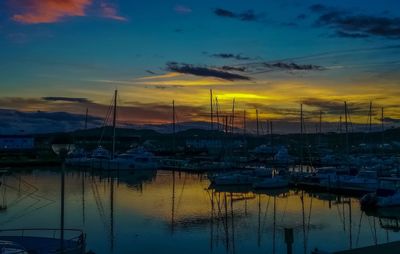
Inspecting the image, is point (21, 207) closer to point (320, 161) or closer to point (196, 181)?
point (196, 181)

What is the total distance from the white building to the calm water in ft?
181

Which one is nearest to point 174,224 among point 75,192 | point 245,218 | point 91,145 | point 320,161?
point 245,218

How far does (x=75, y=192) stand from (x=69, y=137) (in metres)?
39.9

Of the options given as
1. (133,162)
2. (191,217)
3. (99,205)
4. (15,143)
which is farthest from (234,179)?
(15,143)

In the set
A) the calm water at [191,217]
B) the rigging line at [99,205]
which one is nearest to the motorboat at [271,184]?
the calm water at [191,217]

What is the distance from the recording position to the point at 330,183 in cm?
5153

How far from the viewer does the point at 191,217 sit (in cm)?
3700

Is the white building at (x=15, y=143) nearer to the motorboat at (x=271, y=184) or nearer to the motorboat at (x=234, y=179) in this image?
the motorboat at (x=234, y=179)

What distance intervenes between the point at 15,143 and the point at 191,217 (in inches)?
3374

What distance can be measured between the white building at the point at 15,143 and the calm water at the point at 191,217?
55291mm

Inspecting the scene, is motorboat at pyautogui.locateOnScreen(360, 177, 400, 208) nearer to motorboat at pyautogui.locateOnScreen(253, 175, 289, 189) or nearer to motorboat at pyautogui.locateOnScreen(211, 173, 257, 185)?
motorboat at pyautogui.locateOnScreen(253, 175, 289, 189)

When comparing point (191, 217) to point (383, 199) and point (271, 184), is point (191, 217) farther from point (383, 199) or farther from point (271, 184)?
point (271, 184)

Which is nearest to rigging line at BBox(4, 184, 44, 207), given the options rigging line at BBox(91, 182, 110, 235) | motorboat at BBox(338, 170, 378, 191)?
rigging line at BBox(91, 182, 110, 235)

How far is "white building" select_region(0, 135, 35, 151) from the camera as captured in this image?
10994 cm
